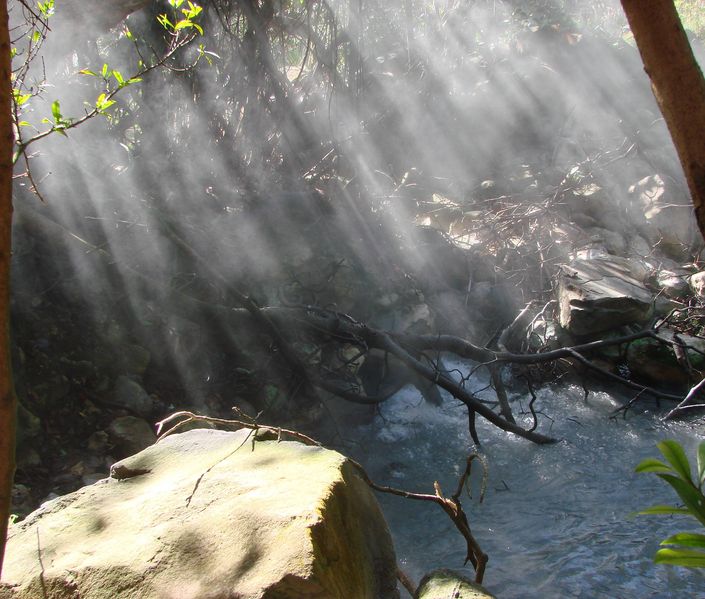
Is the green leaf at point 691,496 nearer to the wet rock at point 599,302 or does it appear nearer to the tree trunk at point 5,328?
the tree trunk at point 5,328

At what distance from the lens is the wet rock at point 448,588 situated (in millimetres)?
1856

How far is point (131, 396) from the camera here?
13.6 ft

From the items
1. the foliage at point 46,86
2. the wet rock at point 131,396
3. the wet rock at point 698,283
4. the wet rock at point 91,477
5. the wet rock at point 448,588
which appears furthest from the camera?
the wet rock at point 698,283

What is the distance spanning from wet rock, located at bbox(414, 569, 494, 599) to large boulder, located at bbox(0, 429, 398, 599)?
0.45 ft

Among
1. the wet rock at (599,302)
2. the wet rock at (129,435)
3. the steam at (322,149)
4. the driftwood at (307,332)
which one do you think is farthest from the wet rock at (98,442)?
the wet rock at (599,302)

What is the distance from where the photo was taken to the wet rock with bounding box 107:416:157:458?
12.4ft

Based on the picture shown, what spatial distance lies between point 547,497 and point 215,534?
9.14ft

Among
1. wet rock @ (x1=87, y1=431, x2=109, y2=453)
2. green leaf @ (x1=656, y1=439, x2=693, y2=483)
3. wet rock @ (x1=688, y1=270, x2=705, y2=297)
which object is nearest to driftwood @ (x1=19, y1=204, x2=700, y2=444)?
wet rock @ (x1=87, y1=431, x2=109, y2=453)

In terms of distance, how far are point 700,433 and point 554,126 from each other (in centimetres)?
569

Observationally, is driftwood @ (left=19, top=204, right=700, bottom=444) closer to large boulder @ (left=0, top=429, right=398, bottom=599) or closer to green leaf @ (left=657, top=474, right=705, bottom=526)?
large boulder @ (left=0, top=429, right=398, bottom=599)

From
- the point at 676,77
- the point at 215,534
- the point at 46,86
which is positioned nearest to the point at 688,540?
the point at 676,77

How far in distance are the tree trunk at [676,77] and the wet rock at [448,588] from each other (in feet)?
4.35

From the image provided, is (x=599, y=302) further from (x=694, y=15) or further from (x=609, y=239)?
(x=694, y=15)

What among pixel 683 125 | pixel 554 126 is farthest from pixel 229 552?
pixel 554 126
